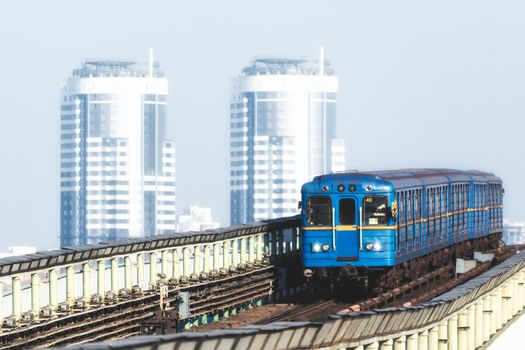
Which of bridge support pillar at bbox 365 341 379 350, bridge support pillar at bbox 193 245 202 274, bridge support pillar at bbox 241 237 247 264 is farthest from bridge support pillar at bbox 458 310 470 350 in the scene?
bridge support pillar at bbox 241 237 247 264

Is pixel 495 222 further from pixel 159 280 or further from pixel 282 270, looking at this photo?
pixel 159 280

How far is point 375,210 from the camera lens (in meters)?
41.8

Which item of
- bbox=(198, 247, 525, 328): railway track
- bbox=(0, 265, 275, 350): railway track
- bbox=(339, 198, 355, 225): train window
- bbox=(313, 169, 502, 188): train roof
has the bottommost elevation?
bbox=(198, 247, 525, 328): railway track

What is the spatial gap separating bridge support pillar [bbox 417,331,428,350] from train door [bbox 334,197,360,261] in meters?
17.0

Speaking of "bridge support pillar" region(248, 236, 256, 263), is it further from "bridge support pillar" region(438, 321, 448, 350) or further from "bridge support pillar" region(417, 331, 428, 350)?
"bridge support pillar" region(417, 331, 428, 350)

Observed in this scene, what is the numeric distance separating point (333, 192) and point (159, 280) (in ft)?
22.1

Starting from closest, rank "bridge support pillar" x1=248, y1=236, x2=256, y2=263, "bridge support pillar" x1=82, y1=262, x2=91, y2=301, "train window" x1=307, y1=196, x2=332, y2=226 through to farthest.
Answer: "bridge support pillar" x1=82, y1=262, x2=91, y2=301 < "train window" x1=307, y1=196, x2=332, y2=226 < "bridge support pillar" x1=248, y1=236, x2=256, y2=263

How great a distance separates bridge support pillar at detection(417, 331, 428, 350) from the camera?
24094mm

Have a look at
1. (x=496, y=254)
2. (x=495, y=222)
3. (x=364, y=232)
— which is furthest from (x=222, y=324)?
(x=495, y=222)

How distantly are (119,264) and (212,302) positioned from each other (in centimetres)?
220

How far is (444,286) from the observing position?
1650 inches

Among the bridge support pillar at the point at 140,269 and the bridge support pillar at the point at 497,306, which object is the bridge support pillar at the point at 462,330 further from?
the bridge support pillar at the point at 140,269

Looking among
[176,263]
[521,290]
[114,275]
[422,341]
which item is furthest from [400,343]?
[521,290]

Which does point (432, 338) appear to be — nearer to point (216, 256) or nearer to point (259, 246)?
point (216, 256)
